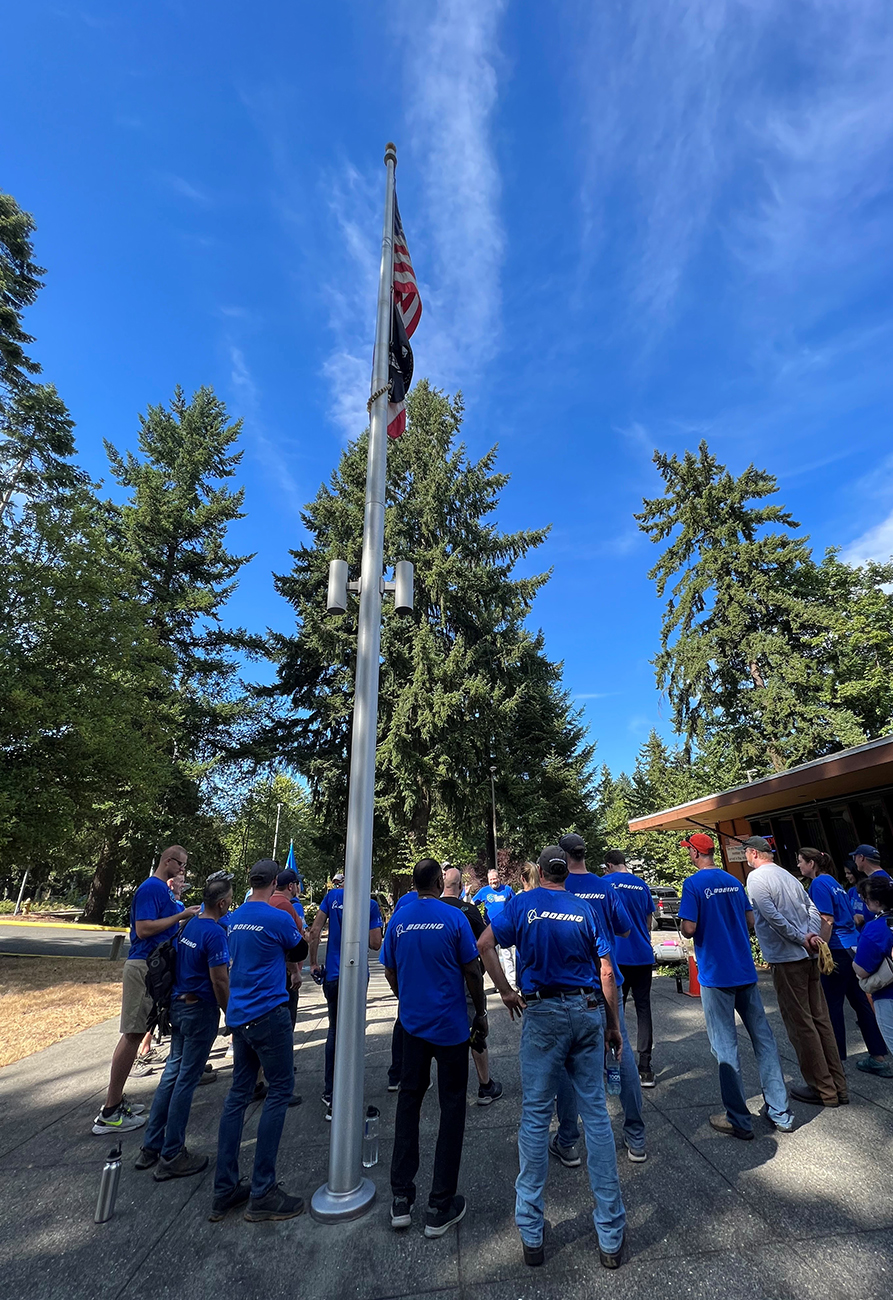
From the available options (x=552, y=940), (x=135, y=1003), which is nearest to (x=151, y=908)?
(x=135, y=1003)

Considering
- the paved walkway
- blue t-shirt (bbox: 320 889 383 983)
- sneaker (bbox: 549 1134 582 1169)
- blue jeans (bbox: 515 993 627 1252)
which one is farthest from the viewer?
blue t-shirt (bbox: 320 889 383 983)

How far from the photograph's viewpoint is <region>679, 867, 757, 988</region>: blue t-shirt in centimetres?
403

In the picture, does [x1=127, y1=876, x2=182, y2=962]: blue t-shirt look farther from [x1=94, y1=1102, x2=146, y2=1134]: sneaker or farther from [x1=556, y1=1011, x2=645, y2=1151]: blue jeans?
[x1=556, y1=1011, x2=645, y2=1151]: blue jeans

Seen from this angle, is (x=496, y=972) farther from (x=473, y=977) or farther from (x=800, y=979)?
(x=800, y=979)

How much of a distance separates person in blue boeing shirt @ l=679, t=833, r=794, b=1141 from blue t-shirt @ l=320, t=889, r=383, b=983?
259 centimetres

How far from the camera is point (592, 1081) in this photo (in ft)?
9.41

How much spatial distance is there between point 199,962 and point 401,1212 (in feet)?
6.28

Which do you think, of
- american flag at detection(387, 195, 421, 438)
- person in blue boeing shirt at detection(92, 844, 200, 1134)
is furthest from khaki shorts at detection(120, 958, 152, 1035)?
american flag at detection(387, 195, 421, 438)

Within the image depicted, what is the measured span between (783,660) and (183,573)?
26339 mm

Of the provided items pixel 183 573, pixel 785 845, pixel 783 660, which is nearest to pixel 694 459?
pixel 783 660

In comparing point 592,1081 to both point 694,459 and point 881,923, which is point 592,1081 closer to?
point 881,923

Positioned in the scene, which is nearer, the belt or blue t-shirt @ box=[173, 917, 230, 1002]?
the belt

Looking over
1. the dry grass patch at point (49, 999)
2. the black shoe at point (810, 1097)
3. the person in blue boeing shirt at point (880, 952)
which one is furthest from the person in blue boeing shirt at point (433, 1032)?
the dry grass patch at point (49, 999)

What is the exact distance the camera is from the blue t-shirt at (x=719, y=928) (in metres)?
4.03
